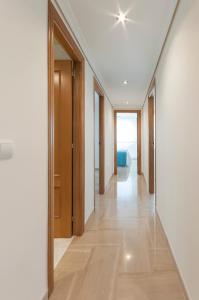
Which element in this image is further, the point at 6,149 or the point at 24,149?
the point at 24,149

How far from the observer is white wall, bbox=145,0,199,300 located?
165 centimetres

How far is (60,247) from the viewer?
2.87 meters

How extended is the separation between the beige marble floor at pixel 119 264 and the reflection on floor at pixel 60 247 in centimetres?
5

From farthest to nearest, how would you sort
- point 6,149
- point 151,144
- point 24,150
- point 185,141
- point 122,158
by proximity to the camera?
point 122,158 < point 151,144 < point 185,141 < point 24,150 < point 6,149

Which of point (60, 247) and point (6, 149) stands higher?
point (6, 149)

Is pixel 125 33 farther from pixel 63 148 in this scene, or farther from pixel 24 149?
pixel 24 149

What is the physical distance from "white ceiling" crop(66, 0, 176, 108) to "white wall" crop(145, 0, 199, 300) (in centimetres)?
27

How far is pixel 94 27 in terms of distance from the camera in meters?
2.79

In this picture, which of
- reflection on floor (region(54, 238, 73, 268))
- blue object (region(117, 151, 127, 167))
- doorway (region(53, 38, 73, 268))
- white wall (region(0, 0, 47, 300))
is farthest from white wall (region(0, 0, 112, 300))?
blue object (region(117, 151, 127, 167))

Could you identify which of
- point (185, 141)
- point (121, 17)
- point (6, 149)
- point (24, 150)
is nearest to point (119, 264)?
point (185, 141)

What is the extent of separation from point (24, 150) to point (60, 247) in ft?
5.77

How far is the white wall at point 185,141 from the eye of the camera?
1654 millimetres

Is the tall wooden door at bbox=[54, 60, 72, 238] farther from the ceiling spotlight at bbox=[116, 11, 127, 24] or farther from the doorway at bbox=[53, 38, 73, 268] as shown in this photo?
the ceiling spotlight at bbox=[116, 11, 127, 24]

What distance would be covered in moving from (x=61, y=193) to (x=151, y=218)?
1595 millimetres
